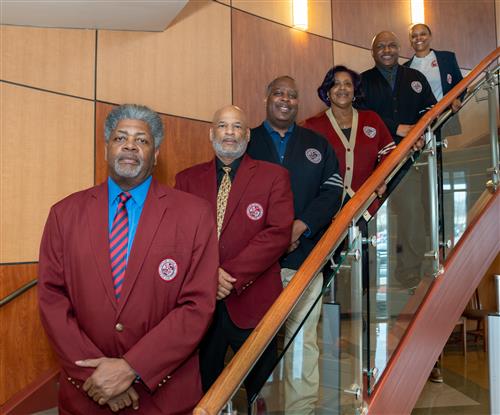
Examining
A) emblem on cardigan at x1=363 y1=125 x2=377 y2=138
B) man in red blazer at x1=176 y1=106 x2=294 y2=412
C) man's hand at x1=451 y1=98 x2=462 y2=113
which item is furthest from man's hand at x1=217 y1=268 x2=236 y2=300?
man's hand at x1=451 y1=98 x2=462 y2=113

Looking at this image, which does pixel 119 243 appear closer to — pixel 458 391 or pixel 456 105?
pixel 456 105

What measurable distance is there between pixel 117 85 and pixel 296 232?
1997 mm

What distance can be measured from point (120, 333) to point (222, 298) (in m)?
0.63

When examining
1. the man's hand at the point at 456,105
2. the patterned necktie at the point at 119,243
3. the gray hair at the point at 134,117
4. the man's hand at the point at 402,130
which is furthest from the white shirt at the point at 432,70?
the patterned necktie at the point at 119,243

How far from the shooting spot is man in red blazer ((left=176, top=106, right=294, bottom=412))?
2.54 meters

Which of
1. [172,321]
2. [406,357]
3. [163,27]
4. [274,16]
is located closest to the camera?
[172,321]

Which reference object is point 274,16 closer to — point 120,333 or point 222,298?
point 222,298

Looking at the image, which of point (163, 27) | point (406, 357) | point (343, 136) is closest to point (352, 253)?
point (406, 357)

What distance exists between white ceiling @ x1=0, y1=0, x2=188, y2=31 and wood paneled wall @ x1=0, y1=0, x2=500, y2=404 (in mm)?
106

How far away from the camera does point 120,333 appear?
6.56ft

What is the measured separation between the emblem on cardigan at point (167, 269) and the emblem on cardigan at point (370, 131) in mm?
1838

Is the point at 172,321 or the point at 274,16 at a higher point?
the point at 274,16

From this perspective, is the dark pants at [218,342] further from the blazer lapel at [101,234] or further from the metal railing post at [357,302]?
the blazer lapel at [101,234]

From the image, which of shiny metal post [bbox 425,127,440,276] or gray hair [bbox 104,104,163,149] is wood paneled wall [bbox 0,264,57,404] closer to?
gray hair [bbox 104,104,163,149]
